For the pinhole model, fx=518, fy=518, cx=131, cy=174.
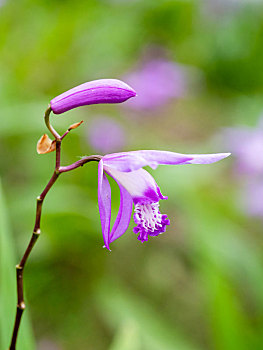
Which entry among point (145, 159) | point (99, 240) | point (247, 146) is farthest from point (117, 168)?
point (247, 146)

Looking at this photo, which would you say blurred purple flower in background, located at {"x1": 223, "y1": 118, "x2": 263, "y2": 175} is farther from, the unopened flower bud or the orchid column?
the unopened flower bud

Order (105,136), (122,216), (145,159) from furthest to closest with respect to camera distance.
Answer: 1. (105,136)
2. (122,216)
3. (145,159)

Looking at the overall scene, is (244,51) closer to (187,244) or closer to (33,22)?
(33,22)

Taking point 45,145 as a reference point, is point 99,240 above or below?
below

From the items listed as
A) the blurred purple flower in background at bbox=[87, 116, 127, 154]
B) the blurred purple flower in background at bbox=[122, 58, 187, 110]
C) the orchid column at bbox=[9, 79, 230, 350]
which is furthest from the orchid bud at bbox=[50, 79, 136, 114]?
the blurred purple flower in background at bbox=[122, 58, 187, 110]

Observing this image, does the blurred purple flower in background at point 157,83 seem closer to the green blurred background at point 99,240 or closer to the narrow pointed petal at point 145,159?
the green blurred background at point 99,240

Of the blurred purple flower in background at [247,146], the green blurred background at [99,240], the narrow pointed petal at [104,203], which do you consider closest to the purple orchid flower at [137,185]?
the narrow pointed petal at [104,203]

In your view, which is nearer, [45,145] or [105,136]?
[45,145]

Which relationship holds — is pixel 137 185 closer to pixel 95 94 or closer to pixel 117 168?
pixel 117 168
